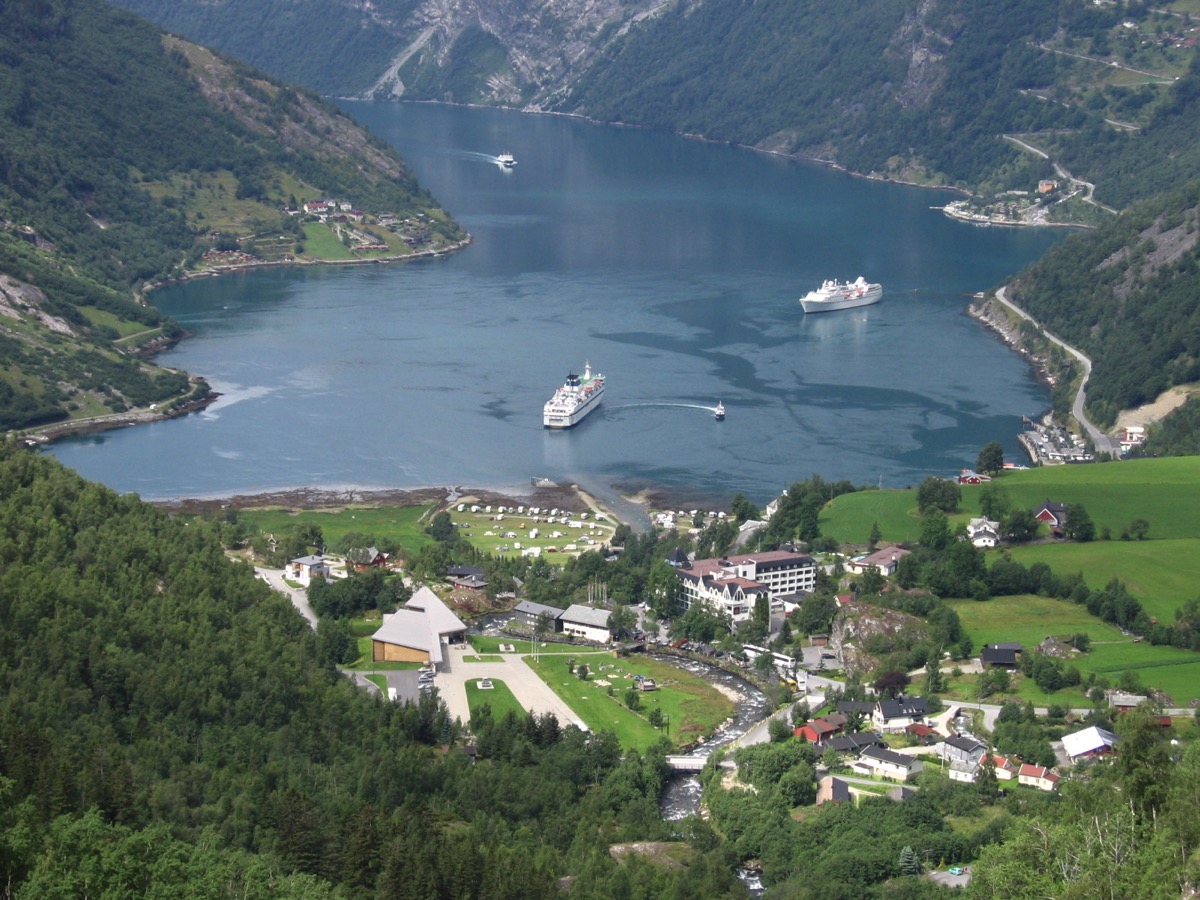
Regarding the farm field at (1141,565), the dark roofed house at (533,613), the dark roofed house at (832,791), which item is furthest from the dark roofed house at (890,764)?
the dark roofed house at (533,613)

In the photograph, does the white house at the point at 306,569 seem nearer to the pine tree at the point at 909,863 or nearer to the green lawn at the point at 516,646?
the green lawn at the point at 516,646

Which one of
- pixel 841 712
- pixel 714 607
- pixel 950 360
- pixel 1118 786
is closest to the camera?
pixel 1118 786

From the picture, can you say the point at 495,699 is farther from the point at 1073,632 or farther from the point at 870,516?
the point at 870,516

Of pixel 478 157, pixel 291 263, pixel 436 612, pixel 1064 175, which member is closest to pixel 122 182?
pixel 291 263

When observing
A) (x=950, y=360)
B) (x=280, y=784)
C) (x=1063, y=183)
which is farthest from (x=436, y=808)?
(x=1063, y=183)

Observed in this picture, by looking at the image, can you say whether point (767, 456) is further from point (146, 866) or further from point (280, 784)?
point (146, 866)
